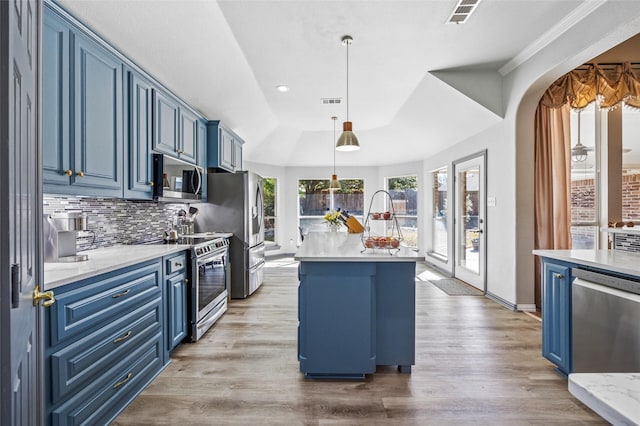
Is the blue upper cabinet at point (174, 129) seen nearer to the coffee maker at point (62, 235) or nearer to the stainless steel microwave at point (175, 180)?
the stainless steel microwave at point (175, 180)

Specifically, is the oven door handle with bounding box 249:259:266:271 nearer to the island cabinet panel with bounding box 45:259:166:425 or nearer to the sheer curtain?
the island cabinet panel with bounding box 45:259:166:425

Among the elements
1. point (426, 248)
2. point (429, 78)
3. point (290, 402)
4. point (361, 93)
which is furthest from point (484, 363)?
point (426, 248)

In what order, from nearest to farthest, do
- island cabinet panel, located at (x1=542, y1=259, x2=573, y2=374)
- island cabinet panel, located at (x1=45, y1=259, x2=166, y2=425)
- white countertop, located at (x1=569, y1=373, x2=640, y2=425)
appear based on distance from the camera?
white countertop, located at (x1=569, y1=373, x2=640, y2=425)
island cabinet panel, located at (x1=45, y1=259, x2=166, y2=425)
island cabinet panel, located at (x1=542, y1=259, x2=573, y2=374)

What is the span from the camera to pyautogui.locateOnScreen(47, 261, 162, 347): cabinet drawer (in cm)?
150

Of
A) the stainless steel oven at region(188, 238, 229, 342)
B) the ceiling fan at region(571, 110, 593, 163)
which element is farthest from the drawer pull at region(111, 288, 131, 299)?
the ceiling fan at region(571, 110, 593, 163)

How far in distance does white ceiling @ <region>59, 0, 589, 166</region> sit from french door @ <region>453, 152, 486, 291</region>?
1.83 ft

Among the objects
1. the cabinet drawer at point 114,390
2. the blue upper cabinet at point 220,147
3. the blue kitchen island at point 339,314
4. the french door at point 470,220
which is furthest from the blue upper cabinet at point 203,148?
the french door at point 470,220

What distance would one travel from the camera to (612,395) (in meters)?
0.57

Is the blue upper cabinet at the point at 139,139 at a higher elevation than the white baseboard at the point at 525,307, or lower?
higher

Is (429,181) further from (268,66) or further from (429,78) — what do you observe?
(268,66)

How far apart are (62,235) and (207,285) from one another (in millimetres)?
1388

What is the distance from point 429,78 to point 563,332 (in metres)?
3.06

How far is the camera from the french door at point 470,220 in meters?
4.50

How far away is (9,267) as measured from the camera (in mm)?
758
